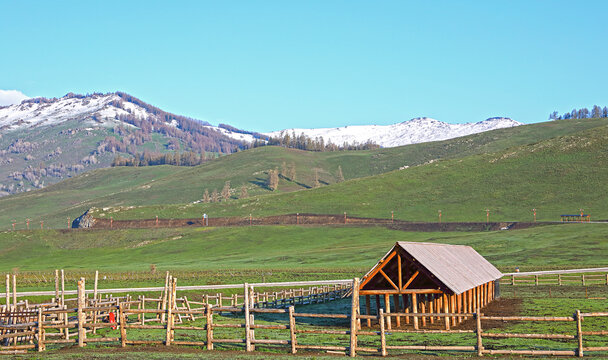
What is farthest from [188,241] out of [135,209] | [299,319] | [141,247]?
[299,319]

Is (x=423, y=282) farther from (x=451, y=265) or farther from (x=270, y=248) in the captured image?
(x=270, y=248)

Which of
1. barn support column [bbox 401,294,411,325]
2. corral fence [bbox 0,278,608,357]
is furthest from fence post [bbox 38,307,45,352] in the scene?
barn support column [bbox 401,294,411,325]

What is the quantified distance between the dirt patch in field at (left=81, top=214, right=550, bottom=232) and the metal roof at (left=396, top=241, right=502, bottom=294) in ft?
301

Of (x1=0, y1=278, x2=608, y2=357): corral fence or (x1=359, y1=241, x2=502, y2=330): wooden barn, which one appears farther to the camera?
(x1=359, y1=241, x2=502, y2=330): wooden barn

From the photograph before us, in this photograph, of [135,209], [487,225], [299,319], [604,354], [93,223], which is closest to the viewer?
[604,354]

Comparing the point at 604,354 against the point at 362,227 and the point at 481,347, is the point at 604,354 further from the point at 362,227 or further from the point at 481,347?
the point at 362,227

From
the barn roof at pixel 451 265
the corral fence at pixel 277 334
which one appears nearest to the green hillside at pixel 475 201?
the barn roof at pixel 451 265

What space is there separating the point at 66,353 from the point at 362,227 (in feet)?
417

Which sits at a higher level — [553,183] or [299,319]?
[553,183]

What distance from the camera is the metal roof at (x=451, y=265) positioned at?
1631 inches

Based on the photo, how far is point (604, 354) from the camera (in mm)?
29109

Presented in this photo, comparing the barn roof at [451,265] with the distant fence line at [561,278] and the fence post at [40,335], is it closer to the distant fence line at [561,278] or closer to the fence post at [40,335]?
the distant fence line at [561,278]

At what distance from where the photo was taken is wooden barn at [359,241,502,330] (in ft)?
135

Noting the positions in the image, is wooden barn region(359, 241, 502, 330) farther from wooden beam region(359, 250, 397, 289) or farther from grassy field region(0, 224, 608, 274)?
grassy field region(0, 224, 608, 274)
